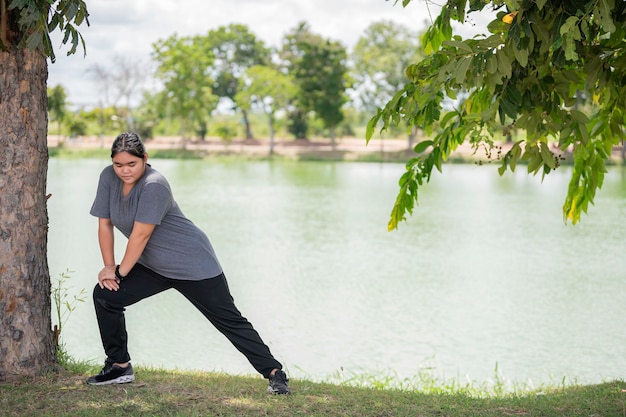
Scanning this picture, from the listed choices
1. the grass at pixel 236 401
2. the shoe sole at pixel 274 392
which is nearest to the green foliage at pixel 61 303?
the grass at pixel 236 401

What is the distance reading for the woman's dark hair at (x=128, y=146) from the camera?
3879 mm

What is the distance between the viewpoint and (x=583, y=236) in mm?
15938

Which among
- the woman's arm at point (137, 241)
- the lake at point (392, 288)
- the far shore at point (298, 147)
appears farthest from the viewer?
the far shore at point (298, 147)

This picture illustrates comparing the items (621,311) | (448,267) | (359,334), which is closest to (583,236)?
(448,267)

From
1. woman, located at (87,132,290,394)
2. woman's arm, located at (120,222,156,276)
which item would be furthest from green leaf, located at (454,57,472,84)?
woman's arm, located at (120,222,156,276)

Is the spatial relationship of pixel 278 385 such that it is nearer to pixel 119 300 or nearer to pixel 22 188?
pixel 119 300

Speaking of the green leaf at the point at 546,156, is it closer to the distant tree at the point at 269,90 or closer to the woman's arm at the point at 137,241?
the woman's arm at the point at 137,241

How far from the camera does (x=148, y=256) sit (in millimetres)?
4027

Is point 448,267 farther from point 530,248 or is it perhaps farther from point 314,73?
point 314,73

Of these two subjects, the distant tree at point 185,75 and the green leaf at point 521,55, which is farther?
the distant tree at point 185,75

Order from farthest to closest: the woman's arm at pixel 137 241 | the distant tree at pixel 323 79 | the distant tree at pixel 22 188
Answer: the distant tree at pixel 323 79 → the distant tree at pixel 22 188 → the woman's arm at pixel 137 241

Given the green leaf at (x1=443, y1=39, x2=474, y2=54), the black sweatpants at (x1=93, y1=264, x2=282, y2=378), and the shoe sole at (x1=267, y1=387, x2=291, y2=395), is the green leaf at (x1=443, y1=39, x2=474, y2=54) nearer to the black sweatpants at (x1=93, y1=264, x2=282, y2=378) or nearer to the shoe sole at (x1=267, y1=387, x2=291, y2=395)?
the black sweatpants at (x1=93, y1=264, x2=282, y2=378)

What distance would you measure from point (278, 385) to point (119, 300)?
0.88 meters

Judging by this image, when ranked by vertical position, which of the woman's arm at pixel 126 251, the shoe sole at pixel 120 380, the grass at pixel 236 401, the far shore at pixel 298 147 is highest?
the woman's arm at pixel 126 251
